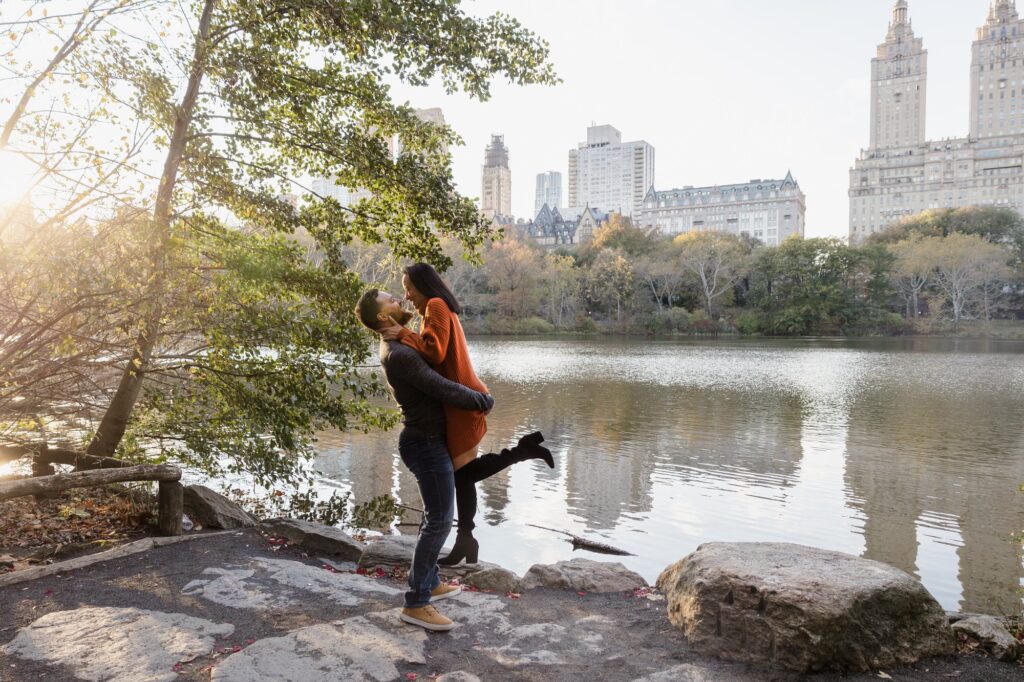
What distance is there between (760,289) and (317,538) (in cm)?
6088

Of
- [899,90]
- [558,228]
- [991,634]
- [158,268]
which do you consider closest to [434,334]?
[158,268]

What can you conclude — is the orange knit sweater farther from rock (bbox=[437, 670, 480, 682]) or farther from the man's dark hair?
rock (bbox=[437, 670, 480, 682])

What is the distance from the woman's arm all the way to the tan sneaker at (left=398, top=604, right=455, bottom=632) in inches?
53.2

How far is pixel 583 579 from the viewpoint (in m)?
4.82

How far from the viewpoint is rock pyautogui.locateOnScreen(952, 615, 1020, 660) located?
356 cm

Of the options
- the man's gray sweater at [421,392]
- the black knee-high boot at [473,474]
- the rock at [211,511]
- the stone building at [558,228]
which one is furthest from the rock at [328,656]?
the stone building at [558,228]

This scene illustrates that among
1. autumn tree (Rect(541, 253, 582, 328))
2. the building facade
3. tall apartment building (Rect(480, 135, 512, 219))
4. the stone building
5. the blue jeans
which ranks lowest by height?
the blue jeans

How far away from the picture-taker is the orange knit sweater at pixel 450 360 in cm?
368

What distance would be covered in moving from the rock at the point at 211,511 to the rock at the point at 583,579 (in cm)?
273

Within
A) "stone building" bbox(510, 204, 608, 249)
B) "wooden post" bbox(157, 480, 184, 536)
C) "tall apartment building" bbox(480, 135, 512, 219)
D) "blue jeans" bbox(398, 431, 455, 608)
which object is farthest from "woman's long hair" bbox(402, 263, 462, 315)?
"tall apartment building" bbox(480, 135, 512, 219)

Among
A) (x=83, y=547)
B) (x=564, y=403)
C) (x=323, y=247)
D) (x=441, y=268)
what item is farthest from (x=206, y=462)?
(x=564, y=403)

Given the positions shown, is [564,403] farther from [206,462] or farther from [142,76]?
[142,76]

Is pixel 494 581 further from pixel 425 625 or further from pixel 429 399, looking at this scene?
pixel 429 399

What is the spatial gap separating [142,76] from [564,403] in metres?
14.7
